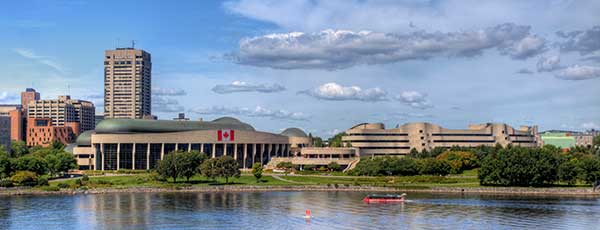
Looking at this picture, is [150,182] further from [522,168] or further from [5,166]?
[522,168]

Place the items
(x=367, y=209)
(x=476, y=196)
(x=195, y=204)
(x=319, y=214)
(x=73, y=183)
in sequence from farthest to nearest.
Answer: (x=73, y=183), (x=476, y=196), (x=195, y=204), (x=367, y=209), (x=319, y=214)

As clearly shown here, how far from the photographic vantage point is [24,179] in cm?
16625

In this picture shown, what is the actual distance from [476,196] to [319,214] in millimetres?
45998

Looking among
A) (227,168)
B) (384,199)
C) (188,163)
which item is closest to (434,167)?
(227,168)

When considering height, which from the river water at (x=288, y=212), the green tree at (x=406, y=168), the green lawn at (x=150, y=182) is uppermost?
the green tree at (x=406, y=168)

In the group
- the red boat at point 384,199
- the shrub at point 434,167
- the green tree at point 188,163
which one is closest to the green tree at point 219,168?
the green tree at point 188,163

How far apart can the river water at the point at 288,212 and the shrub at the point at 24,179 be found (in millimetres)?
16502

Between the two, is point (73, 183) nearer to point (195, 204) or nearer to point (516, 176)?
point (195, 204)

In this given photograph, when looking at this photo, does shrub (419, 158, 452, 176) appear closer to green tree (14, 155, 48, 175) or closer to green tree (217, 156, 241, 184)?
green tree (217, 156, 241, 184)

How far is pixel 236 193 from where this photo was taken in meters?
161

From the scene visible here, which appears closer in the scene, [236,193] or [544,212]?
[544,212]

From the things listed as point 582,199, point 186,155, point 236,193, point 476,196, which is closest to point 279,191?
point 236,193

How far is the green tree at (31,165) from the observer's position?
590 feet

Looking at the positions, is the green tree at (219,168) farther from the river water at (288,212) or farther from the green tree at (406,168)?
the green tree at (406,168)
